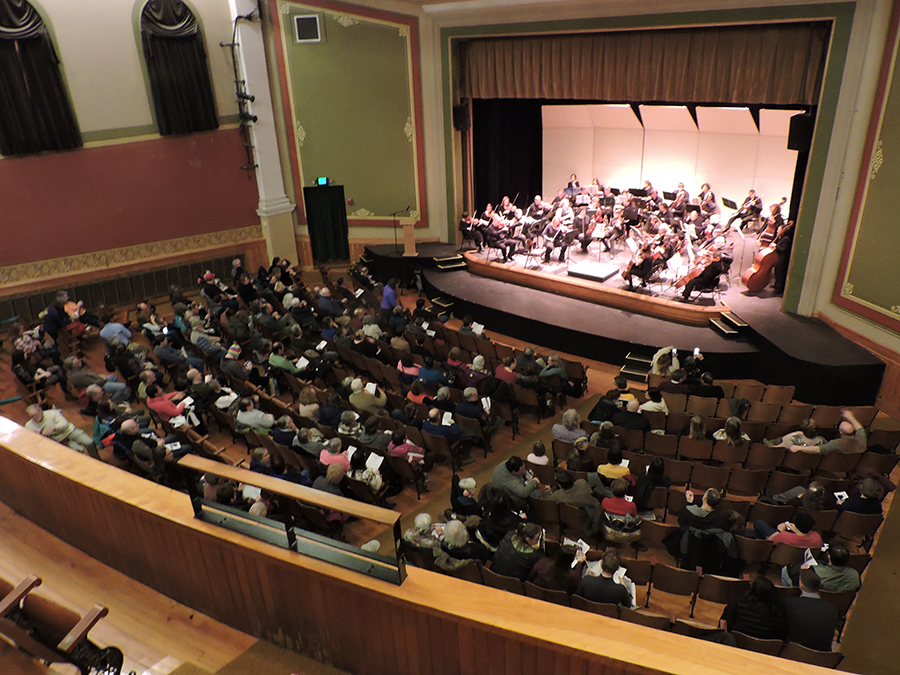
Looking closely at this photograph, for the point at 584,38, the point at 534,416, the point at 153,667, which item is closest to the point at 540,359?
the point at 534,416

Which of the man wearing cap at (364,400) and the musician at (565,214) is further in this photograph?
the musician at (565,214)

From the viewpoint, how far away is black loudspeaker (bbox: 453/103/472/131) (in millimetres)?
12086

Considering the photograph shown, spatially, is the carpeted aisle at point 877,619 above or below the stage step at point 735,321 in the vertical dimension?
below

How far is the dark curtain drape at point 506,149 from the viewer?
12891 mm

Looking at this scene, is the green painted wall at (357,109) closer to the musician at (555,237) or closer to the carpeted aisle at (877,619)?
the musician at (555,237)

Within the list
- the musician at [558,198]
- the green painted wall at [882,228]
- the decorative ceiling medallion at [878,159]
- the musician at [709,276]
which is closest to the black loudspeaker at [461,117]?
the musician at [558,198]

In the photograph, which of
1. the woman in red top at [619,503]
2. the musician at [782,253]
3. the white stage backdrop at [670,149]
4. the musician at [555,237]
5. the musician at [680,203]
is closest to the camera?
the woman in red top at [619,503]

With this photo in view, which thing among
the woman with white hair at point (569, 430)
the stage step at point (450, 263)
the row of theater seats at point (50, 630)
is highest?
the row of theater seats at point (50, 630)

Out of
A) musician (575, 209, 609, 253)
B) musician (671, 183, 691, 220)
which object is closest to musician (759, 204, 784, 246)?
musician (671, 183, 691, 220)

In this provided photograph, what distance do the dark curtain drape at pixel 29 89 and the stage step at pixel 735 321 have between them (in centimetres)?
1016

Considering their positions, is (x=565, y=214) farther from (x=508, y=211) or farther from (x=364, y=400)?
(x=364, y=400)

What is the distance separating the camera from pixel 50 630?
3133mm

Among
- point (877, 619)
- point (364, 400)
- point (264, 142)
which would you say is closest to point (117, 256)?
point (264, 142)

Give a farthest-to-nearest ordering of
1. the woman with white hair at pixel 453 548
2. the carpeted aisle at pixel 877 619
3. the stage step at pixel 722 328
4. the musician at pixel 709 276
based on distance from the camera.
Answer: the musician at pixel 709 276 → the stage step at pixel 722 328 → the woman with white hair at pixel 453 548 → the carpeted aisle at pixel 877 619
